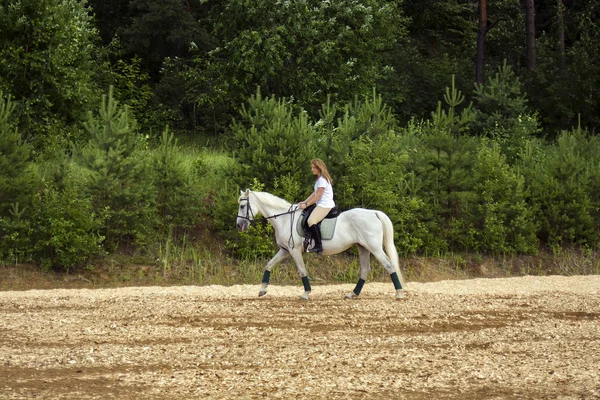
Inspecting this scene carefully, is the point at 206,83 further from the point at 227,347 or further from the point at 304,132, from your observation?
the point at 227,347

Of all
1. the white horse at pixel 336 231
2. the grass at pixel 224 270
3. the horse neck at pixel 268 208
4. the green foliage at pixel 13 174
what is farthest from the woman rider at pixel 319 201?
the green foliage at pixel 13 174

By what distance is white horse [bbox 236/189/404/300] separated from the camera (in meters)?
16.3

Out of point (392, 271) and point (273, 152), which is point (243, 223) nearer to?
point (392, 271)

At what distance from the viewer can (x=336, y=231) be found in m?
16.4

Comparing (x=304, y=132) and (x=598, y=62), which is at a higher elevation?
(x=598, y=62)

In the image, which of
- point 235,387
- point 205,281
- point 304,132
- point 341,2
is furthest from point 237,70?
point 235,387

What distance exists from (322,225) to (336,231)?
0.27 metres

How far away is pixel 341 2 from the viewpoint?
109ft

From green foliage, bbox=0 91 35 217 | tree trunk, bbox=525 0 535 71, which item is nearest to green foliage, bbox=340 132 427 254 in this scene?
green foliage, bbox=0 91 35 217

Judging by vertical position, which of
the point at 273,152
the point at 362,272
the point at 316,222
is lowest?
the point at 362,272

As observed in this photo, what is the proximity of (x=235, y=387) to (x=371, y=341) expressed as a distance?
122 inches

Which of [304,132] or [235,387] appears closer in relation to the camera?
[235,387]

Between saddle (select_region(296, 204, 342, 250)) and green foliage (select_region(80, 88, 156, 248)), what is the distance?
Answer: 5.23 m

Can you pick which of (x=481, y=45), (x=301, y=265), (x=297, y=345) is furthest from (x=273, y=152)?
(x=481, y=45)
